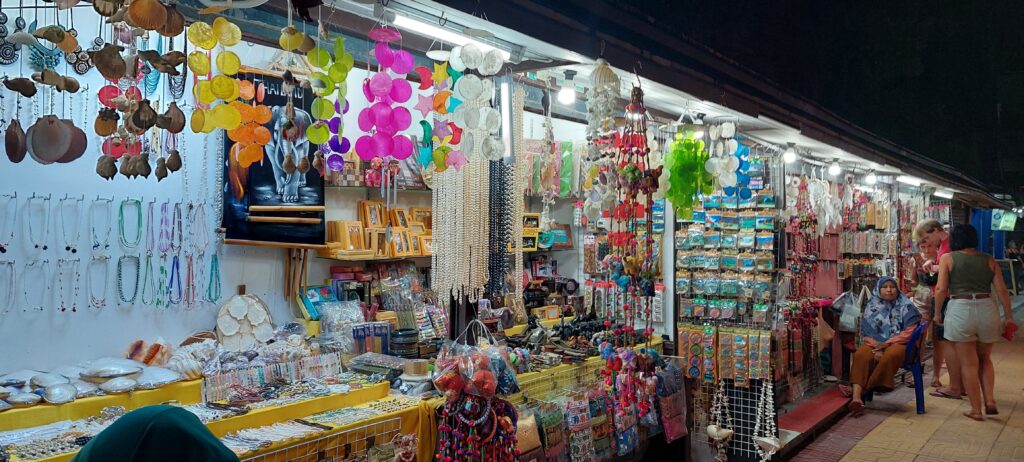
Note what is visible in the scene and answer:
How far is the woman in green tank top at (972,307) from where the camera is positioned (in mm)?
5867

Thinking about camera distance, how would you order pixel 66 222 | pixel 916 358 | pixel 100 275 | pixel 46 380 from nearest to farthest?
pixel 46 380, pixel 66 222, pixel 100 275, pixel 916 358

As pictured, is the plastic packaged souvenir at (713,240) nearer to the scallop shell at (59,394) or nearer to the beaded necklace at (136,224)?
the beaded necklace at (136,224)

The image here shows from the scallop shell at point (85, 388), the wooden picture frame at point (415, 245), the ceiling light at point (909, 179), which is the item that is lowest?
the scallop shell at point (85, 388)

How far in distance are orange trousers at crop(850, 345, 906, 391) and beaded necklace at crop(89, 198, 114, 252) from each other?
235 inches

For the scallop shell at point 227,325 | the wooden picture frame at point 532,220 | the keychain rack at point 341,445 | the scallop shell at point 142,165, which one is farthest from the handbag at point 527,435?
the wooden picture frame at point 532,220

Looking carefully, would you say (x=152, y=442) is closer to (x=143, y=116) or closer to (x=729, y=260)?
(x=143, y=116)

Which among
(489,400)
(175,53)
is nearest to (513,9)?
(175,53)

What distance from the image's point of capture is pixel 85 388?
3.04 m

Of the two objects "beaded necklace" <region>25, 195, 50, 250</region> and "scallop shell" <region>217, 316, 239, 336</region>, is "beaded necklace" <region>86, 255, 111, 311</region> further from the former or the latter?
"scallop shell" <region>217, 316, 239, 336</region>

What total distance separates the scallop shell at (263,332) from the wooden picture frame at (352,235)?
0.73 m

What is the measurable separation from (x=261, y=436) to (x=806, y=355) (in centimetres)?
516

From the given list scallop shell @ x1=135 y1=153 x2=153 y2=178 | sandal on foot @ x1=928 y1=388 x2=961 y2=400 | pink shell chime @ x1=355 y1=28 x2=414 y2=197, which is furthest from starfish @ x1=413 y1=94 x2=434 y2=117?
sandal on foot @ x1=928 y1=388 x2=961 y2=400

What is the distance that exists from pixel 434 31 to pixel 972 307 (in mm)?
5586

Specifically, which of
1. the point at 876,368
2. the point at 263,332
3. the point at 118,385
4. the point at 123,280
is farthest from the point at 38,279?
the point at 876,368
